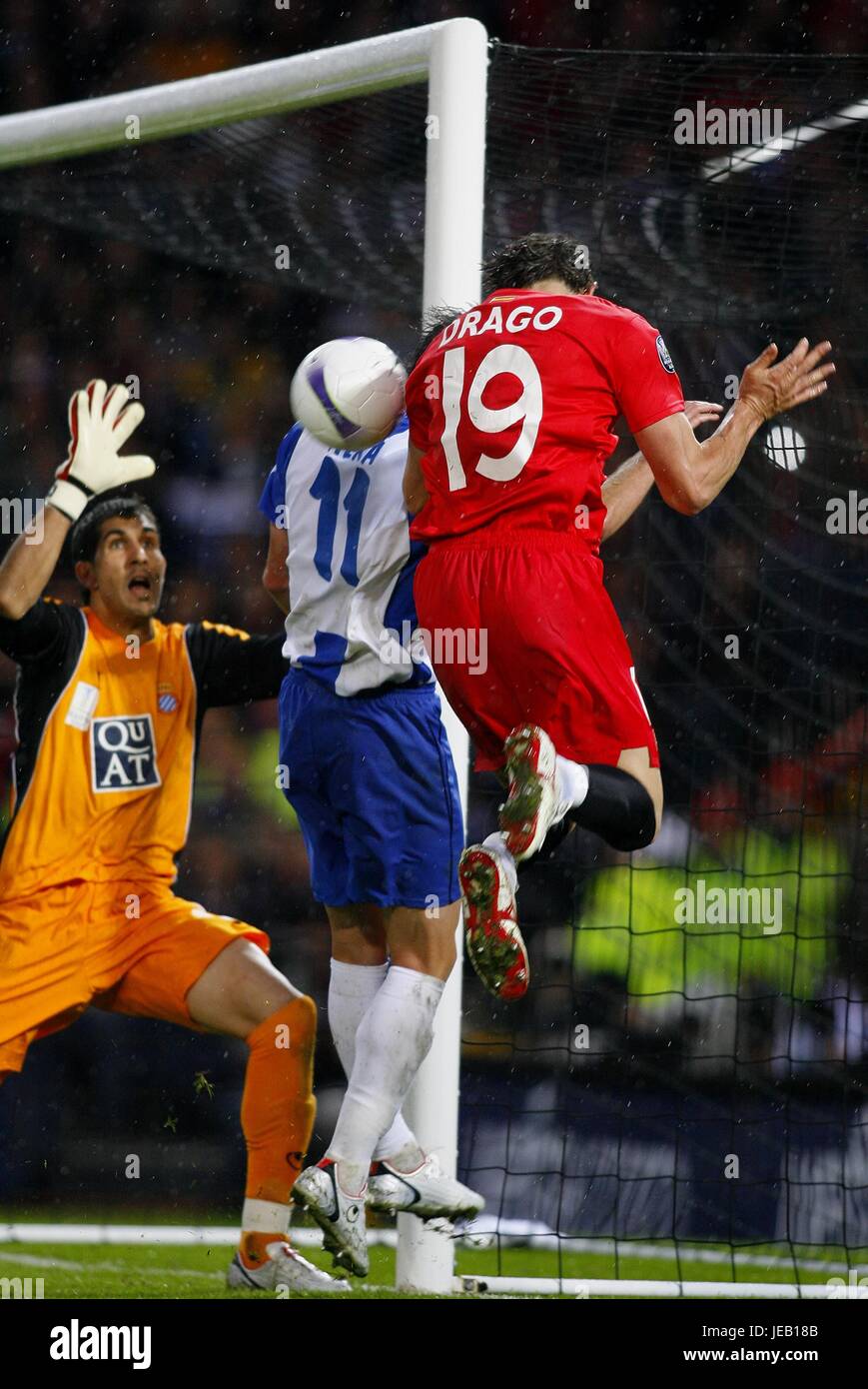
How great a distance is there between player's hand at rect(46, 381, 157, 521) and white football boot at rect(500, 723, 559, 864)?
5.17 ft

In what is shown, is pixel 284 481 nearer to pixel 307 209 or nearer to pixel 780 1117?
pixel 307 209

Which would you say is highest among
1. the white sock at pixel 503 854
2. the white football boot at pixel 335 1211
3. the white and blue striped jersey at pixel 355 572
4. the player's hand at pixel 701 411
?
the player's hand at pixel 701 411

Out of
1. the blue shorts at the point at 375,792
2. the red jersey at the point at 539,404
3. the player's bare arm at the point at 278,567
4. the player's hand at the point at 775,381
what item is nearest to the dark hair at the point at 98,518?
the player's bare arm at the point at 278,567

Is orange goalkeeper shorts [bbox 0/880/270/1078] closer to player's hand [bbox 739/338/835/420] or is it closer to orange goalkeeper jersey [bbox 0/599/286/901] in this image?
orange goalkeeper jersey [bbox 0/599/286/901]

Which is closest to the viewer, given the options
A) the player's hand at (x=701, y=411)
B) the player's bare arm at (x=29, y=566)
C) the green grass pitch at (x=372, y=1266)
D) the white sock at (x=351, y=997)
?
the player's hand at (x=701, y=411)

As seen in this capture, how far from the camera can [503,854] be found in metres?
2.79

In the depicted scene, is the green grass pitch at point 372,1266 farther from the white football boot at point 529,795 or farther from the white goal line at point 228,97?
the white goal line at point 228,97

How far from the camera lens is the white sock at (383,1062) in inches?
127

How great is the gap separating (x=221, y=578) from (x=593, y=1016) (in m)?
2.33

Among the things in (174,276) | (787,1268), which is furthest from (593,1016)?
(174,276)

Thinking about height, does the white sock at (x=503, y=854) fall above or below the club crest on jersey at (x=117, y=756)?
below

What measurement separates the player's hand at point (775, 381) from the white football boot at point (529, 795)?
860mm

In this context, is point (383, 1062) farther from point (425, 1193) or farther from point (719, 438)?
point (719, 438)

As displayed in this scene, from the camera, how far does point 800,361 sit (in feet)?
10.6
